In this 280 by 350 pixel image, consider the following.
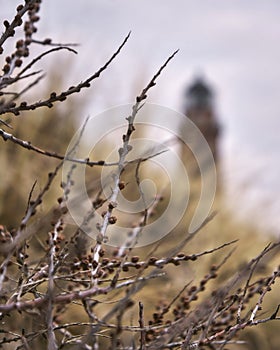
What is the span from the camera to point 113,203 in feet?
4.36

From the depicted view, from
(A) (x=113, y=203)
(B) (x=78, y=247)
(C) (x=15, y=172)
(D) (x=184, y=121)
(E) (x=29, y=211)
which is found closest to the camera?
(E) (x=29, y=211)

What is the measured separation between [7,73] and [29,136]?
149 inches

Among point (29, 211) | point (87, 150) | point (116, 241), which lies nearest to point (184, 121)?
point (116, 241)

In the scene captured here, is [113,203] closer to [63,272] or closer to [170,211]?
[63,272]

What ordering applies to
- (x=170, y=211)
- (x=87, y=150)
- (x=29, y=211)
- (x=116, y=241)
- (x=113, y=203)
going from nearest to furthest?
(x=29, y=211) → (x=113, y=203) → (x=116, y=241) → (x=170, y=211) → (x=87, y=150)

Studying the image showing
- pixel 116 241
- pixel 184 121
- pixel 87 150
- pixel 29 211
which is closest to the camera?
pixel 29 211

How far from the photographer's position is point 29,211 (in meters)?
1.18

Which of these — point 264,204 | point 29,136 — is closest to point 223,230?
point 264,204

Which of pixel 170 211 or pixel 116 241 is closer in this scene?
pixel 116 241

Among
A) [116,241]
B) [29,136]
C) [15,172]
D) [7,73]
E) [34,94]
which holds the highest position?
[34,94]

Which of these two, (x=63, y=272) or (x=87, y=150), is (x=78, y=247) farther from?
(x=87, y=150)

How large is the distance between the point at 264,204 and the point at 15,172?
2084 mm

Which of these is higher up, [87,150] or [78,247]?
[87,150]

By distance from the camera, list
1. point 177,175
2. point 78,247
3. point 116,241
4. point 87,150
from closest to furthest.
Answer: point 78,247 → point 116,241 → point 87,150 → point 177,175
